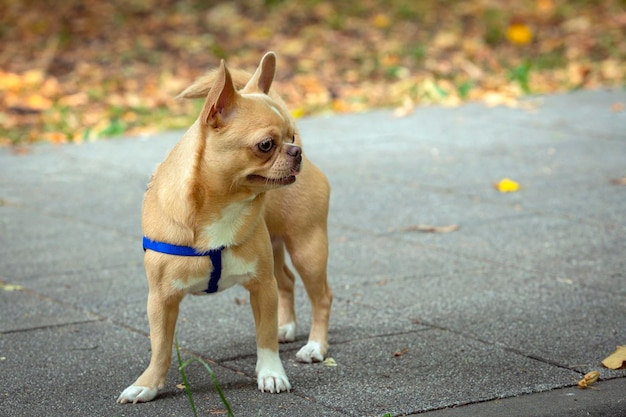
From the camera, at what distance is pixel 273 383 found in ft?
12.1

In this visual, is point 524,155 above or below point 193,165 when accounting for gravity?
below

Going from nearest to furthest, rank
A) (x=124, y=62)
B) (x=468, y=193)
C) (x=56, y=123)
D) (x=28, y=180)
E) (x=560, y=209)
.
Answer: (x=560, y=209) → (x=468, y=193) → (x=28, y=180) → (x=56, y=123) → (x=124, y=62)

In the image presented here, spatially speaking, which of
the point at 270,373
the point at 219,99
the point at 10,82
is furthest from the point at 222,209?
the point at 10,82

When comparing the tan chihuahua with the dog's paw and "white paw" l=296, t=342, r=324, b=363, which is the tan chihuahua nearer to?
the dog's paw

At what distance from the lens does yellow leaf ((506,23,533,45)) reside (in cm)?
1313

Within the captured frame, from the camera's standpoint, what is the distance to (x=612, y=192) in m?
6.94

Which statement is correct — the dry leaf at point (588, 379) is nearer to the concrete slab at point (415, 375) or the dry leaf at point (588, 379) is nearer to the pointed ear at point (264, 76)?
the concrete slab at point (415, 375)

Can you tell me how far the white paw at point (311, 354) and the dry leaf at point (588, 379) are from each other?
3.53 ft

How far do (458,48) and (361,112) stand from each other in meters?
3.16

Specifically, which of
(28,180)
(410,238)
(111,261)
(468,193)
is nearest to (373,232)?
(410,238)

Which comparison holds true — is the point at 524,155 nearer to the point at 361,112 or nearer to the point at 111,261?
the point at 361,112

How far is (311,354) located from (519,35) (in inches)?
396

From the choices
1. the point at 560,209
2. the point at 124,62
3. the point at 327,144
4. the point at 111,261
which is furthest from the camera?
the point at 124,62

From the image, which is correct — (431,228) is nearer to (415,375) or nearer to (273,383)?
(415,375)
